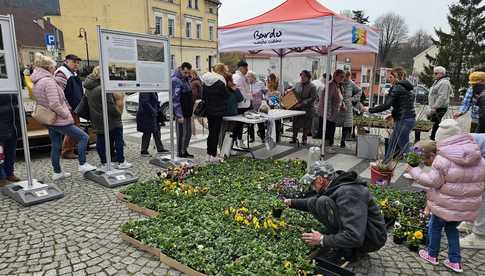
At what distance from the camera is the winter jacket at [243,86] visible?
21.6 feet

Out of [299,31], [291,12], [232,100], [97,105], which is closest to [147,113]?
[97,105]

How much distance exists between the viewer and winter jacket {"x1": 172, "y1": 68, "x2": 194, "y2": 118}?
6.27m

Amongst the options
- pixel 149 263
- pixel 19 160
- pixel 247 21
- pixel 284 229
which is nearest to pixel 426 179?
pixel 284 229

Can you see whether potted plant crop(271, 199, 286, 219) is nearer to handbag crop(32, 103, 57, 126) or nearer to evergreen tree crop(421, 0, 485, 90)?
handbag crop(32, 103, 57, 126)

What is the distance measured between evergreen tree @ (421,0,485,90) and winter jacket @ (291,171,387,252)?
30378 millimetres

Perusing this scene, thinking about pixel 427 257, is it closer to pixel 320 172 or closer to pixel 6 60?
pixel 320 172

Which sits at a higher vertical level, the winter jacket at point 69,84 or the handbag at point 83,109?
the winter jacket at point 69,84

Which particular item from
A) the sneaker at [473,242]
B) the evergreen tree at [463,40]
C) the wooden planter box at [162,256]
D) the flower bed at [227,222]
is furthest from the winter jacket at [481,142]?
the evergreen tree at [463,40]

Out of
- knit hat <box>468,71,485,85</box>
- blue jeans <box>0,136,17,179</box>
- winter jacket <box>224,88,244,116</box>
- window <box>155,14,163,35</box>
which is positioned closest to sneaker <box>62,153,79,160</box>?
blue jeans <box>0,136,17,179</box>

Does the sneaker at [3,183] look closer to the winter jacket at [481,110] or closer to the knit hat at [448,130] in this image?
the knit hat at [448,130]

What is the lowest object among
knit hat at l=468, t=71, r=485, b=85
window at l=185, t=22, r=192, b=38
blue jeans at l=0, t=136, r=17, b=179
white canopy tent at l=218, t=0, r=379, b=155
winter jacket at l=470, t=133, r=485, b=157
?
blue jeans at l=0, t=136, r=17, b=179

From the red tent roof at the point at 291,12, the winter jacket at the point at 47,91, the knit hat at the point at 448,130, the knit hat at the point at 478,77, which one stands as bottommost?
the knit hat at the point at 448,130

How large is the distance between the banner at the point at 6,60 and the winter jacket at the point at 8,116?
1.39ft

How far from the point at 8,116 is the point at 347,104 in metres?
6.45
